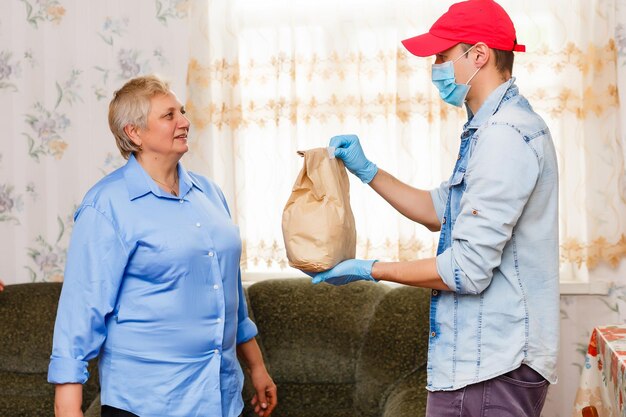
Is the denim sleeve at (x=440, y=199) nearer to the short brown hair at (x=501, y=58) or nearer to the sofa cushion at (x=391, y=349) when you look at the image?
the short brown hair at (x=501, y=58)

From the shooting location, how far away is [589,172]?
287 centimetres

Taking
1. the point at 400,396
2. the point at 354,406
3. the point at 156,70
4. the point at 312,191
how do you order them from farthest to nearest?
1. the point at 156,70
2. the point at 354,406
3. the point at 400,396
4. the point at 312,191

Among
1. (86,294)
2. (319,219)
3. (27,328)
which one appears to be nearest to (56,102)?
(27,328)

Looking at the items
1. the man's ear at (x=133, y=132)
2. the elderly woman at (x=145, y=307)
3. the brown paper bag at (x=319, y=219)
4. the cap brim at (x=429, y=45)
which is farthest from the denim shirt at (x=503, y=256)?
the man's ear at (x=133, y=132)

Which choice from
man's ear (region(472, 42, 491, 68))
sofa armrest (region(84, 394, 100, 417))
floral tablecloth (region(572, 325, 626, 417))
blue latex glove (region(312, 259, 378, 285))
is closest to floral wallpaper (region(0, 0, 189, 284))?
sofa armrest (region(84, 394, 100, 417))

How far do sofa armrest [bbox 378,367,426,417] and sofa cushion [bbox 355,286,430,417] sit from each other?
1 centimetres

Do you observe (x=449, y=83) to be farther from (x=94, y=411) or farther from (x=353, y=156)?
(x=94, y=411)

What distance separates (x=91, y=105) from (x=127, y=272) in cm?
168

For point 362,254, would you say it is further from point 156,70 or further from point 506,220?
point 506,220

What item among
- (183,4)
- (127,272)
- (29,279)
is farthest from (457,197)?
(29,279)

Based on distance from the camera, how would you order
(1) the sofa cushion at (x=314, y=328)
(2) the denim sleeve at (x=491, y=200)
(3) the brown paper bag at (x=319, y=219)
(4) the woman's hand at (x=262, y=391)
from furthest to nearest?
(1) the sofa cushion at (x=314, y=328)
(4) the woman's hand at (x=262, y=391)
(3) the brown paper bag at (x=319, y=219)
(2) the denim sleeve at (x=491, y=200)

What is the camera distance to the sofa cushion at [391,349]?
8.95 feet

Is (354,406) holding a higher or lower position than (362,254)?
lower

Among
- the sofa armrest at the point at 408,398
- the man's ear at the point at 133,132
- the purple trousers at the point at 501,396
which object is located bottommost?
the sofa armrest at the point at 408,398
